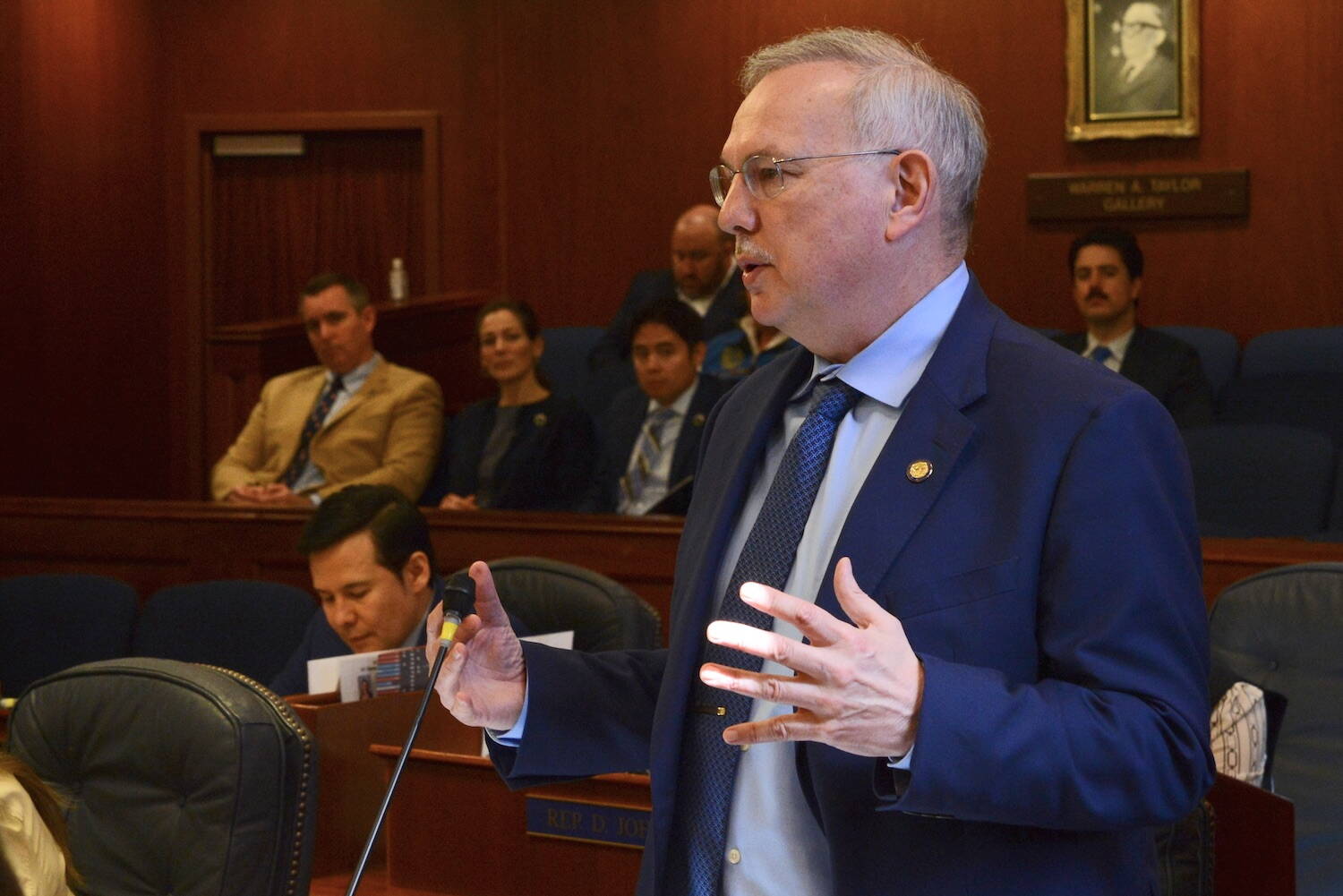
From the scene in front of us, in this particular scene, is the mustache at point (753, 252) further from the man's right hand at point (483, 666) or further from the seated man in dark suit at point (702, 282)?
the seated man in dark suit at point (702, 282)

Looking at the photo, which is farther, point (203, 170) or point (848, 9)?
point (203, 170)

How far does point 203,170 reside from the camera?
865 cm

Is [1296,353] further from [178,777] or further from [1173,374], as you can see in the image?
[178,777]

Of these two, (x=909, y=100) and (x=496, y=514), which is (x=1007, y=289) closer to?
(x=496, y=514)

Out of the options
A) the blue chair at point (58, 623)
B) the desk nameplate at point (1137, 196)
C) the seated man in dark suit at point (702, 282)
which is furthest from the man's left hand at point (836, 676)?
the desk nameplate at point (1137, 196)

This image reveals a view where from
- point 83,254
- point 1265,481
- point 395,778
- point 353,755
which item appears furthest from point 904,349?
point 83,254

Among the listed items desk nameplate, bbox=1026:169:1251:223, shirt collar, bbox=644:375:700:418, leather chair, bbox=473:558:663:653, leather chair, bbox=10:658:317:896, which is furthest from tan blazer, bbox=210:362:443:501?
leather chair, bbox=10:658:317:896

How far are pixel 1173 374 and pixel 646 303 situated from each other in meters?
2.01

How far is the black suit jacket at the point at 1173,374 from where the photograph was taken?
578 cm

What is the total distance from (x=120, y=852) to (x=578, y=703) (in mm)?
871

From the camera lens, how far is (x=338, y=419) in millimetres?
5926

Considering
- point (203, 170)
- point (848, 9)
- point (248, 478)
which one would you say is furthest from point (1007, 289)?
point (203, 170)

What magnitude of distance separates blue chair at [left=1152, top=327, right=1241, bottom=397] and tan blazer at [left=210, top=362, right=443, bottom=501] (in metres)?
3.00

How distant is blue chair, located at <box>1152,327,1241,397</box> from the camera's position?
6465mm
